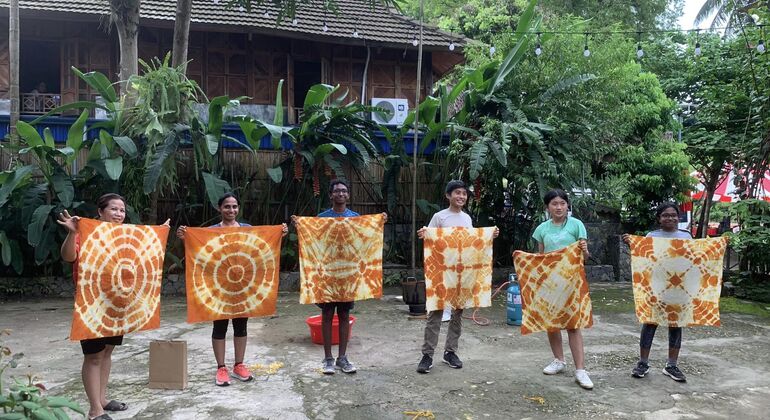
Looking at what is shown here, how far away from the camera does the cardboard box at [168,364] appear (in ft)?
12.4

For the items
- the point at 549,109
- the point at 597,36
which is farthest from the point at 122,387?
the point at 597,36

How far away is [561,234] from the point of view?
4227 mm

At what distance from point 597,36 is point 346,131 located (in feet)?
16.9

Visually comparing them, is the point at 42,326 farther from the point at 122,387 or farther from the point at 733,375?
the point at 733,375

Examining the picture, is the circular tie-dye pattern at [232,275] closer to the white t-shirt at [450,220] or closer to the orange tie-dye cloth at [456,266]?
the orange tie-dye cloth at [456,266]

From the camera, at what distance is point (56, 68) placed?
12641 millimetres

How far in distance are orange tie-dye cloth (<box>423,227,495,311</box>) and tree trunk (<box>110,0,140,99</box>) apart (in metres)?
5.58

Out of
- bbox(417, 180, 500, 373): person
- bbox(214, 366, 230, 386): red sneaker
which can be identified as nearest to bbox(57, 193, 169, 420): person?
bbox(214, 366, 230, 386): red sneaker

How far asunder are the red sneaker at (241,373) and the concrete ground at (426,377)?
0.06 metres

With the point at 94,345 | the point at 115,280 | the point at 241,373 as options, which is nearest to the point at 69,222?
the point at 115,280

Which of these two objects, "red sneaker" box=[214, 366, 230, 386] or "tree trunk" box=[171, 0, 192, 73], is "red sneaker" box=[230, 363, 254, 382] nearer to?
"red sneaker" box=[214, 366, 230, 386]

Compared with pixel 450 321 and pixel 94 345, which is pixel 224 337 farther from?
pixel 450 321

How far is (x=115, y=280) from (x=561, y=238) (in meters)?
3.03

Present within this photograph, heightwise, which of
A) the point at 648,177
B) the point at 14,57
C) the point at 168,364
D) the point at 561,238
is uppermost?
the point at 14,57
